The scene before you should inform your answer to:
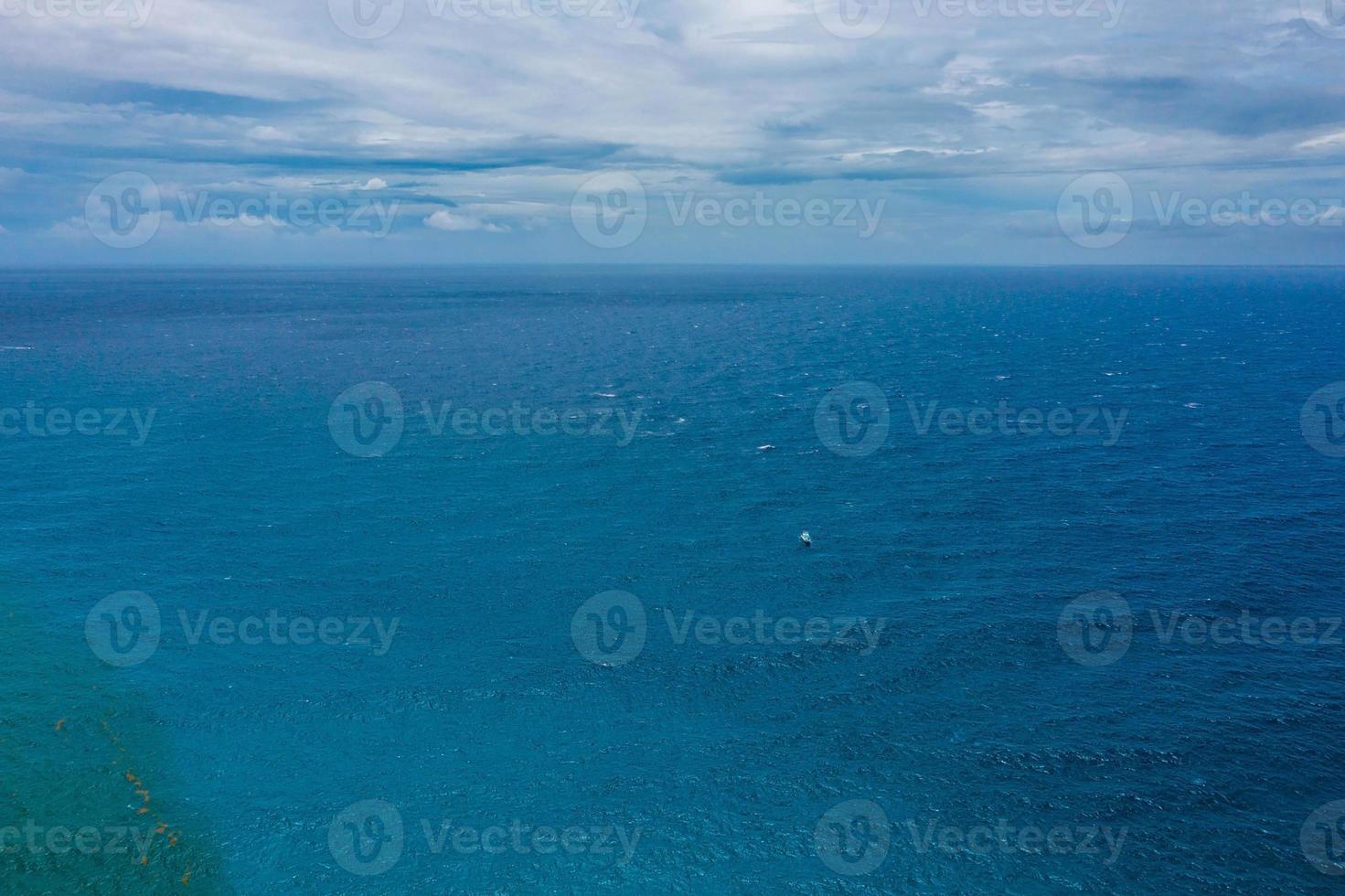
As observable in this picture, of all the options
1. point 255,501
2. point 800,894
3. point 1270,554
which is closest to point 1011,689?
point 800,894

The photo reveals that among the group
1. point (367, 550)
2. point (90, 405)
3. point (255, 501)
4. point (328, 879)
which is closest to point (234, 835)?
point (328, 879)

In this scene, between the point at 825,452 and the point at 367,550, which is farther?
the point at 825,452

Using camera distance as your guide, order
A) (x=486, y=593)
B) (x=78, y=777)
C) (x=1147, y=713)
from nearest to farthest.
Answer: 1. (x=78, y=777)
2. (x=1147, y=713)
3. (x=486, y=593)

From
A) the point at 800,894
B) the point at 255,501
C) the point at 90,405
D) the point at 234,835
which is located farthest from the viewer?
the point at 90,405

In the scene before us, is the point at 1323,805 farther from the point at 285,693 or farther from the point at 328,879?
the point at 285,693

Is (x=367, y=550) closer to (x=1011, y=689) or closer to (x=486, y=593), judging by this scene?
(x=486, y=593)

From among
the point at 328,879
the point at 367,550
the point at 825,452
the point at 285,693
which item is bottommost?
the point at 328,879

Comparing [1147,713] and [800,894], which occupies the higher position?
[1147,713]
